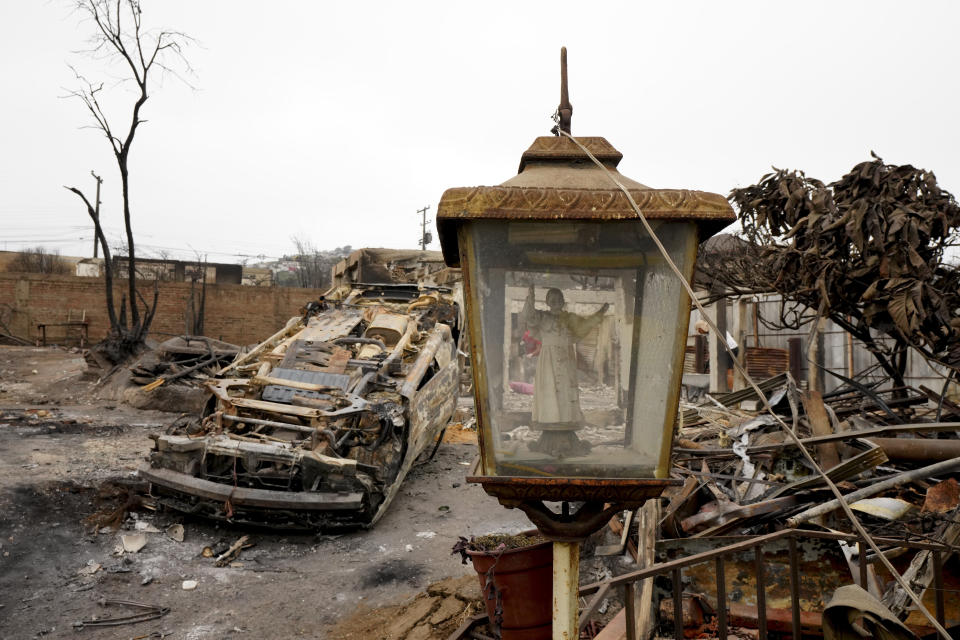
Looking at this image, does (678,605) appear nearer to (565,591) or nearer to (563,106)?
(565,591)

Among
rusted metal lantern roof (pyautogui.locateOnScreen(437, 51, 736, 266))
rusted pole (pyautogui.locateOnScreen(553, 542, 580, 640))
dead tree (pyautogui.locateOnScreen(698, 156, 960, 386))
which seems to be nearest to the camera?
rusted metal lantern roof (pyautogui.locateOnScreen(437, 51, 736, 266))

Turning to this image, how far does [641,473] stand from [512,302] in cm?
64

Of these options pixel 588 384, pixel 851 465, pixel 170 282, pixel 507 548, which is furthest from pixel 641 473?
pixel 170 282

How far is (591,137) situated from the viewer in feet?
6.66

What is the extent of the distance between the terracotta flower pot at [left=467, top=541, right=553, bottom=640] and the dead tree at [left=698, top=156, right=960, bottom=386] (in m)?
2.77

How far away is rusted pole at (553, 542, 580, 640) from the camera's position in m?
1.96

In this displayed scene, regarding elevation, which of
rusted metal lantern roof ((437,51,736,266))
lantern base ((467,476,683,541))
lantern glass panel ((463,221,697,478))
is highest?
rusted metal lantern roof ((437,51,736,266))

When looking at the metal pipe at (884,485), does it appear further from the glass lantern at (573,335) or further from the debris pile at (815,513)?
the glass lantern at (573,335)

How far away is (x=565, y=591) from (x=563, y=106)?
1.58 metres

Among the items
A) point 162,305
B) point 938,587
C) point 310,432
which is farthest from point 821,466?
point 162,305

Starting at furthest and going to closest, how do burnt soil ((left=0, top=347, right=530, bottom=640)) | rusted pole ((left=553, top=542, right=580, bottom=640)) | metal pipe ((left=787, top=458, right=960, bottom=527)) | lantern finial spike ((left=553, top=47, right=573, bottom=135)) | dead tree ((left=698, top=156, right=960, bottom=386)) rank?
burnt soil ((left=0, top=347, right=530, bottom=640)) < dead tree ((left=698, top=156, right=960, bottom=386)) < metal pipe ((left=787, top=458, right=960, bottom=527)) < lantern finial spike ((left=553, top=47, right=573, bottom=135)) < rusted pole ((left=553, top=542, right=580, bottom=640))

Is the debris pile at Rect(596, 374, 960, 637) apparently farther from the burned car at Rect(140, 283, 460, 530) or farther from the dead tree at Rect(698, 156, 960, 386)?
the burned car at Rect(140, 283, 460, 530)

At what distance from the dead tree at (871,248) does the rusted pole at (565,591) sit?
3.27m

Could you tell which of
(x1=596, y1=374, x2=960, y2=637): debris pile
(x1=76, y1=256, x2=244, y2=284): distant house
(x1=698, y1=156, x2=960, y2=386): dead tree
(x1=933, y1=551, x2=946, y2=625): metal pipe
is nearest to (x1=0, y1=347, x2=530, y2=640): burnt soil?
(x1=596, y1=374, x2=960, y2=637): debris pile
